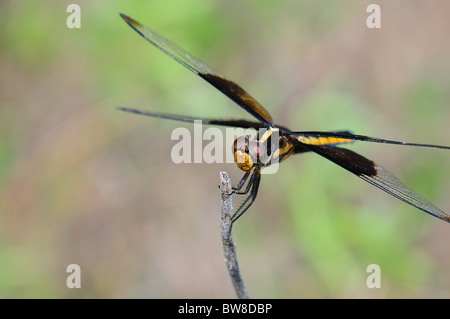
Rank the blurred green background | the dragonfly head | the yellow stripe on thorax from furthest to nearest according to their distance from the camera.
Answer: the blurred green background, the yellow stripe on thorax, the dragonfly head

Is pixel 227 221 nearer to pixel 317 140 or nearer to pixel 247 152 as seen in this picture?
pixel 247 152

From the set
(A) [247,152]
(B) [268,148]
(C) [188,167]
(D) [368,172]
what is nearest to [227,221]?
(A) [247,152]

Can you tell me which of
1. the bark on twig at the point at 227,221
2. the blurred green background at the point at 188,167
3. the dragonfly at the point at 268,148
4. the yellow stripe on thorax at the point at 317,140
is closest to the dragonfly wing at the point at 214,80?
the dragonfly at the point at 268,148

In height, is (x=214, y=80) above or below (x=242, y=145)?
above

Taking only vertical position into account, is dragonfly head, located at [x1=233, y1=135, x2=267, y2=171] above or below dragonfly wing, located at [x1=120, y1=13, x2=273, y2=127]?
below

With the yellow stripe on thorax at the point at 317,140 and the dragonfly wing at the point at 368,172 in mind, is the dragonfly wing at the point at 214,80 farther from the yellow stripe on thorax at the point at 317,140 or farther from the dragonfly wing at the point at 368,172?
the dragonfly wing at the point at 368,172

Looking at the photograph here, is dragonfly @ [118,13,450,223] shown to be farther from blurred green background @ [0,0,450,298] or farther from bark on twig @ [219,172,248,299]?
blurred green background @ [0,0,450,298]

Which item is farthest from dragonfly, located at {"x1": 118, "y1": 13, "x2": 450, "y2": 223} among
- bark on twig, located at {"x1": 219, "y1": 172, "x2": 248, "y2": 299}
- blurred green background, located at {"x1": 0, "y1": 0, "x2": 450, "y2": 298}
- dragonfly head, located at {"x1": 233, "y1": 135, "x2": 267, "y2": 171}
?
blurred green background, located at {"x1": 0, "y1": 0, "x2": 450, "y2": 298}
